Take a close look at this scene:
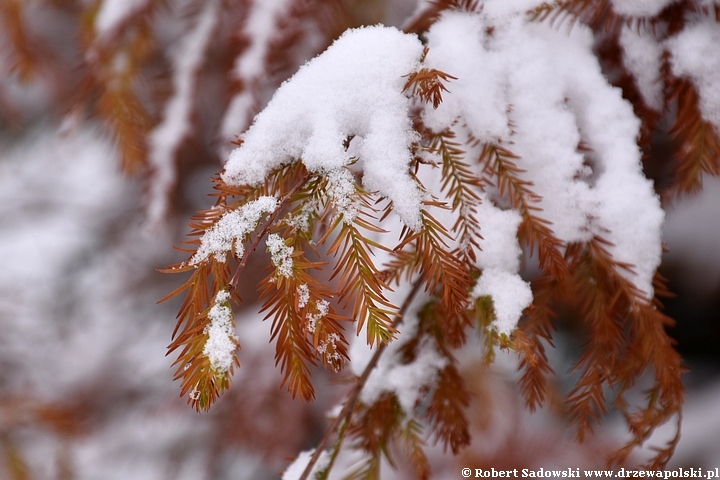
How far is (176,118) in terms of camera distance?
879mm

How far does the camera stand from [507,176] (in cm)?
50

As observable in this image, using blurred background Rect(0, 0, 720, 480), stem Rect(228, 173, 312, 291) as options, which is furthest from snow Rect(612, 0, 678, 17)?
stem Rect(228, 173, 312, 291)

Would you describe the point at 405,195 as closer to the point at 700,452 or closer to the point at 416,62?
the point at 416,62

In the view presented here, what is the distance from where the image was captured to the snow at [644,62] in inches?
23.4

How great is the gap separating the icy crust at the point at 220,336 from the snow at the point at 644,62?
23.8 inches

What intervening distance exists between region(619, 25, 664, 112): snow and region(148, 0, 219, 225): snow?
725mm

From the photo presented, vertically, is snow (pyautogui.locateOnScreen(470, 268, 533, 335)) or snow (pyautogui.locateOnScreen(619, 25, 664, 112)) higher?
snow (pyautogui.locateOnScreen(619, 25, 664, 112))

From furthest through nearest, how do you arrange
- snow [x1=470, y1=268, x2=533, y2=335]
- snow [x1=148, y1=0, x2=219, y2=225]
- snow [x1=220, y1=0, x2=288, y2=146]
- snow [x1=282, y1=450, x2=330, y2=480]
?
snow [x1=148, y1=0, x2=219, y2=225]
snow [x1=220, y1=0, x2=288, y2=146]
snow [x1=282, y1=450, x2=330, y2=480]
snow [x1=470, y1=268, x2=533, y2=335]

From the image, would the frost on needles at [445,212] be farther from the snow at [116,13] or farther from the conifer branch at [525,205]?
the snow at [116,13]

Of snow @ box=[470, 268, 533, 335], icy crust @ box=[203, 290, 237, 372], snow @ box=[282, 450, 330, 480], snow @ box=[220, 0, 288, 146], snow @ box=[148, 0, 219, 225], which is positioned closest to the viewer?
icy crust @ box=[203, 290, 237, 372]

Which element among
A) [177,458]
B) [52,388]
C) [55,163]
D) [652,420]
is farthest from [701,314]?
[55,163]

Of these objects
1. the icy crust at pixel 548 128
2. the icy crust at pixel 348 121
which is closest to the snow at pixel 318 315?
the icy crust at pixel 348 121

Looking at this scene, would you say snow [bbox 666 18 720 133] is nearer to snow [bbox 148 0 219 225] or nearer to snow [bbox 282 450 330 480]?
snow [bbox 282 450 330 480]

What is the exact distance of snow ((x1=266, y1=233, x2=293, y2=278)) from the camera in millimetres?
360
